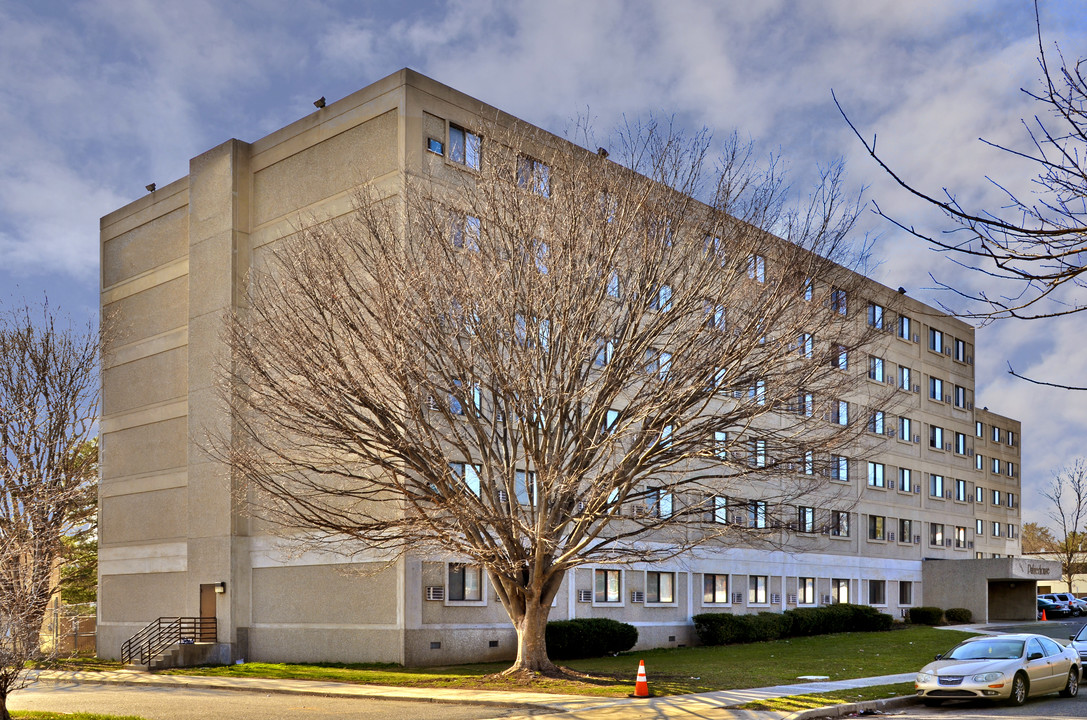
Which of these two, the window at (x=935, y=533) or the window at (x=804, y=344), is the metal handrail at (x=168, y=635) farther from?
the window at (x=935, y=533)

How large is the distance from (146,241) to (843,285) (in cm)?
2872

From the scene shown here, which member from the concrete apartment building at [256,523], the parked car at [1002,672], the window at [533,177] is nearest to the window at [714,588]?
the concrete apartment building at [256,523]

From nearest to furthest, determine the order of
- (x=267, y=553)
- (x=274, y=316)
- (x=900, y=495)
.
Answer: (x=274, y=316)
(x=267, y=553)
(x=900, y=495)

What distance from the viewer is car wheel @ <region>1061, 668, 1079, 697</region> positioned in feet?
69.8

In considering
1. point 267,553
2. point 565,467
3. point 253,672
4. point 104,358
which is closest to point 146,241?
point 104,358

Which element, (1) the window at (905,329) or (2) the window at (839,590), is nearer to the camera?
(2) the window at (839,590)

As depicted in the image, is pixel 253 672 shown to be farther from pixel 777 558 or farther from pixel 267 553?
pixel 777 558

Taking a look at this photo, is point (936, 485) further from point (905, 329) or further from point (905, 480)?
point (905, 329)

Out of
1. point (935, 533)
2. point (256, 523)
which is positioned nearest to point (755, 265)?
point (256, 523)

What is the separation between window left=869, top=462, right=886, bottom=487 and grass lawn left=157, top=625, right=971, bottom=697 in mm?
13582

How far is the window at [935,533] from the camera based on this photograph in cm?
5800

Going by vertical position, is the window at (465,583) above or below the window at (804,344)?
below

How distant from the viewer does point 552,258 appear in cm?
2253

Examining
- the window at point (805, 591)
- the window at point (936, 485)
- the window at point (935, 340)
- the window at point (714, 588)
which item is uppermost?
the window at point (935, 340)
